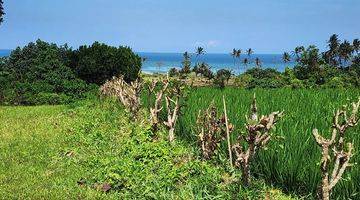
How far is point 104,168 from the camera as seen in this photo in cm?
1130

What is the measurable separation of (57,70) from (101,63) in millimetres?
3214

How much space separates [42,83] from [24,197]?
22.3m

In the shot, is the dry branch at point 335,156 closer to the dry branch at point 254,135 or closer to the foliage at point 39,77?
the dry branch at point 254,135

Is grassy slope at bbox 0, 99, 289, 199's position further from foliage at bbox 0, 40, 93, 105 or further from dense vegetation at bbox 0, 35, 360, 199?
foliage at bbox 0, 40, 93, 105

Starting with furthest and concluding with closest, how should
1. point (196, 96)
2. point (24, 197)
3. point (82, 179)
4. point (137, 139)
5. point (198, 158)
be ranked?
point (196, 96)
point (137, 139)
point (198, 158)
point (82, 179)
point (24, 197)

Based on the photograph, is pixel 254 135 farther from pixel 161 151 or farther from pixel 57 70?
pixel 57 70

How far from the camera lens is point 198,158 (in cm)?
1226

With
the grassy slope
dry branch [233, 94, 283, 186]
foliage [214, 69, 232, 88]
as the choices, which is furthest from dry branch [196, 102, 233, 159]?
foliage [214, 69, 232, 88]

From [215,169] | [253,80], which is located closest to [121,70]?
[253,80]

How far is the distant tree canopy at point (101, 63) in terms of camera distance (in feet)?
114

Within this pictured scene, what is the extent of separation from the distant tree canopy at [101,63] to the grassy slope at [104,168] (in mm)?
17266

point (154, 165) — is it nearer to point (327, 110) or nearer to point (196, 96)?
point (327, 110)

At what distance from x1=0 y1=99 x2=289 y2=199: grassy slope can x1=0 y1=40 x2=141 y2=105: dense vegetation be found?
12.1 m

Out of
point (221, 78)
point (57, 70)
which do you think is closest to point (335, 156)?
point (221, 78)
